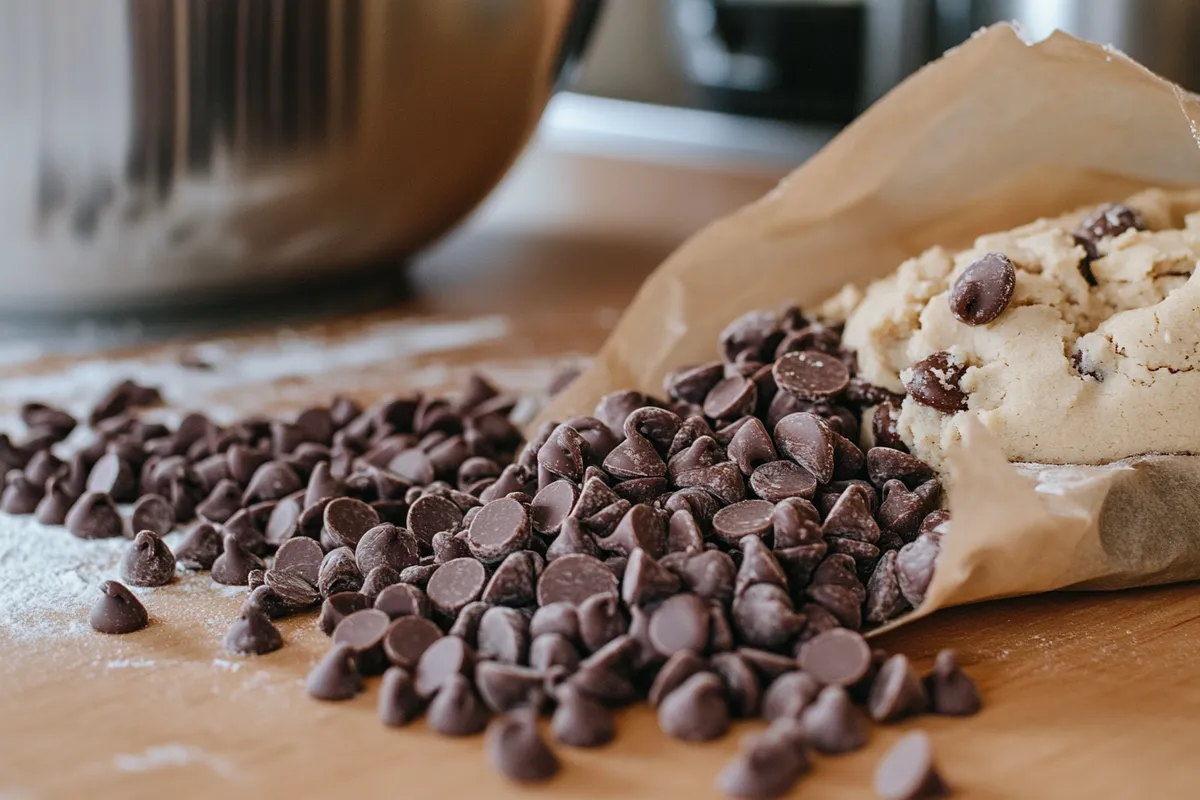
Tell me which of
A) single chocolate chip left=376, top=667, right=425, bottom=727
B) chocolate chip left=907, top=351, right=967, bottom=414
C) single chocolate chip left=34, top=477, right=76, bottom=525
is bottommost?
single chocolate chip left=34, top=477, right=76, bottom=525

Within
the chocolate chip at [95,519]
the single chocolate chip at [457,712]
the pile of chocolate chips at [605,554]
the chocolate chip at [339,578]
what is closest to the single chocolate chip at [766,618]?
the pile of chocolate chips at [605,554]

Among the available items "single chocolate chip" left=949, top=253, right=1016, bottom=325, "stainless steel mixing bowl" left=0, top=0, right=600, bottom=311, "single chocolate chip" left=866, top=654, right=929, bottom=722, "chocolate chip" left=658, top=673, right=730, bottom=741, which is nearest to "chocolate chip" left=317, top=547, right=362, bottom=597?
"chocolate chip" left=658, top=673, right=730, bottom=741

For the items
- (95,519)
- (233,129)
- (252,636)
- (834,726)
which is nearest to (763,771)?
(834,726)

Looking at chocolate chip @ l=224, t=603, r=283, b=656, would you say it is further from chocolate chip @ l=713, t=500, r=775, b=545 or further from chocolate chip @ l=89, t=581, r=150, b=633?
chocolate chip @ l=713, t=500, r=775, b=545

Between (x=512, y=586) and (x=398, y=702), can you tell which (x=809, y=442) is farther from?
(x=398, y=702)

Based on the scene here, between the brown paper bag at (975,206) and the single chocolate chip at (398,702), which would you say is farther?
the brown paper bag at (975,206)

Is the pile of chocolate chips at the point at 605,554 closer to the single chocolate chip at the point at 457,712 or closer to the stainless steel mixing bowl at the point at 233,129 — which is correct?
the single chocolate chip at the point at 457,712
